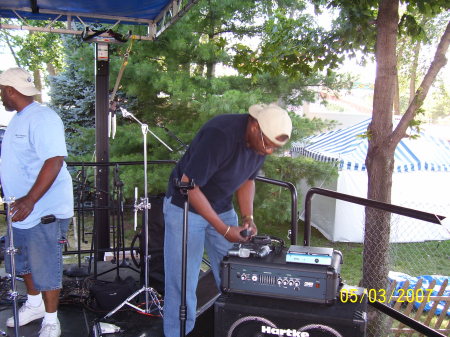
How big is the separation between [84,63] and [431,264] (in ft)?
21.8

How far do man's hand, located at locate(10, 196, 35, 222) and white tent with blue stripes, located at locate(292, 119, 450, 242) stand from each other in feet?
20.0

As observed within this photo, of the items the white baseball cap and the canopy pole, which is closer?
the white baseball cap

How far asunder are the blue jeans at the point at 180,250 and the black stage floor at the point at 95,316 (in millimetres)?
343

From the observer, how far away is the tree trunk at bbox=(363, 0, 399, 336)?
396cm

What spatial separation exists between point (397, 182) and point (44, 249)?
23.5 ft

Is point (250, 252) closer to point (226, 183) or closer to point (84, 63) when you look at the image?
point (226, 183)

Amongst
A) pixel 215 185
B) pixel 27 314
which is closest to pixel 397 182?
pixel 215 185

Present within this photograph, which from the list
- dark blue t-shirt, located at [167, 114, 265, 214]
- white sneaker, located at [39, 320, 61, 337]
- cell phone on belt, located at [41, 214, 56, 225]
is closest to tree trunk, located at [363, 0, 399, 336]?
dark blue t-shirt, located at [167, 114, 265, 214]

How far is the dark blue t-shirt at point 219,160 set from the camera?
6.55ft

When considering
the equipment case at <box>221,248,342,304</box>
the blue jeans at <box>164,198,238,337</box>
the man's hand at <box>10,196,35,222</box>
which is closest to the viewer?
the equipment case at <box>221,248,342,304</box>

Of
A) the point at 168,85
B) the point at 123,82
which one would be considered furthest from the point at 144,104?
the point at 168,85

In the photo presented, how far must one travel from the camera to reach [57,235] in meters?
2.60

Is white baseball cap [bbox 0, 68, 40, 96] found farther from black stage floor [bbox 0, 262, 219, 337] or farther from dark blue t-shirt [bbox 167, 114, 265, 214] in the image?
black stage floor [bbox 0, 262, 219, 337]

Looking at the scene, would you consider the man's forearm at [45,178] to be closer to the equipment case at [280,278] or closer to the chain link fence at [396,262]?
the equipment case at [280,278]
